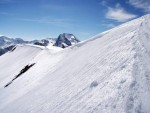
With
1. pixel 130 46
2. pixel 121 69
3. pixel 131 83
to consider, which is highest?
pixel 130 46

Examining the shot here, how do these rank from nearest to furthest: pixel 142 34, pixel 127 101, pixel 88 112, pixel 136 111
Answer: pixel 136 111, pixel 127 101, pixel 88 112, pixel 142 34

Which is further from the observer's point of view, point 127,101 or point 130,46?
point 130,46

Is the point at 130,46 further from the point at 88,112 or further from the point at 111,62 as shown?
the point at 88,112

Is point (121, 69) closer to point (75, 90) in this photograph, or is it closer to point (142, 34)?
point (75, 90)

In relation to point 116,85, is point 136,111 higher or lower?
lower

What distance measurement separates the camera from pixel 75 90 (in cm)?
884

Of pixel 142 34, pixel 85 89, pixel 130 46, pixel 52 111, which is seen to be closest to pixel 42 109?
pixel 52 111

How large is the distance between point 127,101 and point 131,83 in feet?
3.05

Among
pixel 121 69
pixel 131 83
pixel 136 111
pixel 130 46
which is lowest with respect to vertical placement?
pixel 136 111

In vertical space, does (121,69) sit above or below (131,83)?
above

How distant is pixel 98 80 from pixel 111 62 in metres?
1.64

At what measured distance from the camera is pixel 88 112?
638 cm

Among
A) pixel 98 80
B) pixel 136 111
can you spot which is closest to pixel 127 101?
pixel 136 111

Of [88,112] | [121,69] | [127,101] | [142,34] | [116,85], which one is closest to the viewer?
[127,101]
